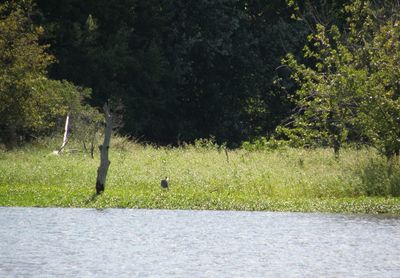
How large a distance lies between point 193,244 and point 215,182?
11.5 metres

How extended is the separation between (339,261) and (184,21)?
47633mm

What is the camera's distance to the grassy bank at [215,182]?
28.7 m

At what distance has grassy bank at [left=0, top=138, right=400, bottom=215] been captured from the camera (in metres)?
28.7

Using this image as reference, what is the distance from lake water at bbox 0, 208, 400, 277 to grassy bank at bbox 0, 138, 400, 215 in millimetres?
1438

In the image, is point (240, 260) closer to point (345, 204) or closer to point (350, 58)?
point (345, 204)

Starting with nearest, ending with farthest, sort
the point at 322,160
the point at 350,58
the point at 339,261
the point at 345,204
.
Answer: the point at 339,261, the point at 345,204, the point at 350,58, the point at 322,160

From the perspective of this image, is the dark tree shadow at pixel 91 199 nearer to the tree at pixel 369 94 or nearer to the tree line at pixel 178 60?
the tree at pixel 369 94

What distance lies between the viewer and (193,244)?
22.0 m

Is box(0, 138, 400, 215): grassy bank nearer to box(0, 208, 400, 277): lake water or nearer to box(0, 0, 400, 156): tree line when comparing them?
box(0, 208, 400, 277): lake water

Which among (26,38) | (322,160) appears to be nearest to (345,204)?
(322,160)

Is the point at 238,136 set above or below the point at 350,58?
below

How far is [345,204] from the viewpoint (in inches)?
1131

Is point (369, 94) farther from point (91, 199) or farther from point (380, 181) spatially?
point (91, 199)

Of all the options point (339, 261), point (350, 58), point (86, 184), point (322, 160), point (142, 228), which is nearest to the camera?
point (339, 261)
